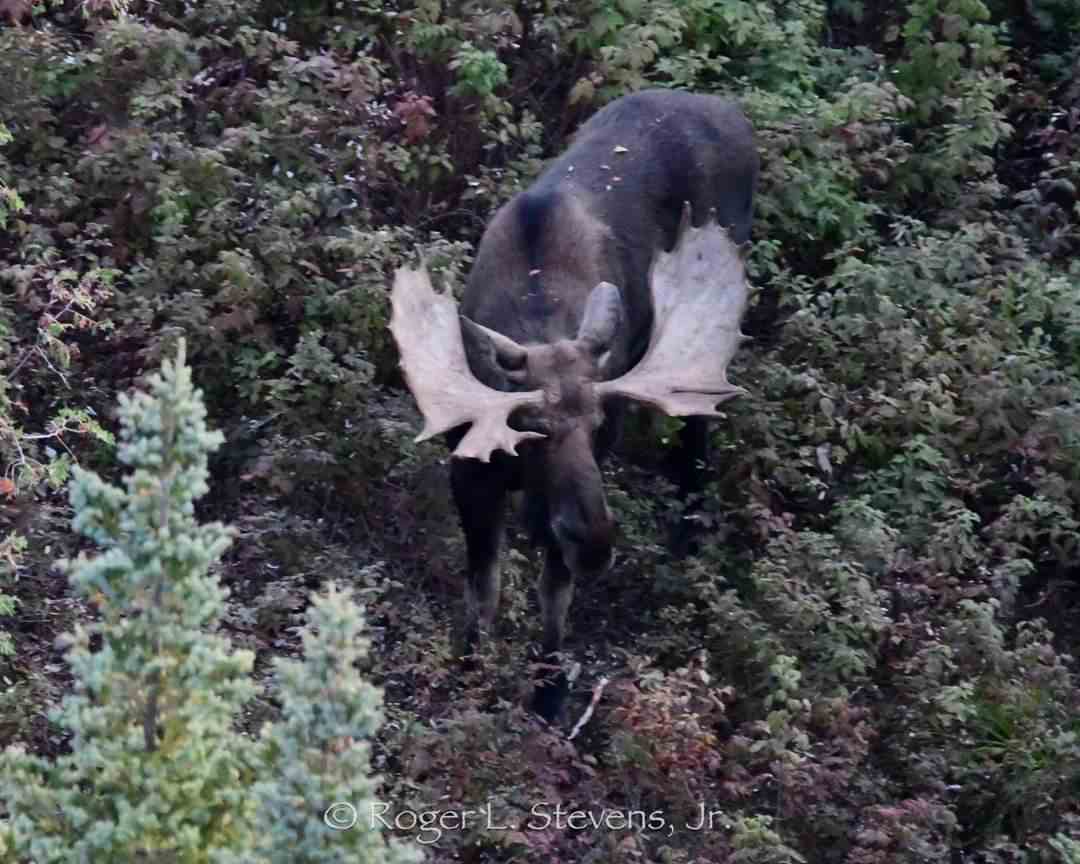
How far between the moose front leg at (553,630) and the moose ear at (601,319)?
30.0 inches

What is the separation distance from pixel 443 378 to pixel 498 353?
0.24 metres

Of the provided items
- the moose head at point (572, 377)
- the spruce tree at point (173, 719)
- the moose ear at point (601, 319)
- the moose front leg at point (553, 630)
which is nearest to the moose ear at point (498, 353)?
the moose head at point (572, 377)

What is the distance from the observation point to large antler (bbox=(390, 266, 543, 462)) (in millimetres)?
6516

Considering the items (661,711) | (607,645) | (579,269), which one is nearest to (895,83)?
(579,269)

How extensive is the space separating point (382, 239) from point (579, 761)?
261 cm

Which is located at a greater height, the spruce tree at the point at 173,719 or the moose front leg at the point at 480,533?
the spruce tree at the point at 173,719

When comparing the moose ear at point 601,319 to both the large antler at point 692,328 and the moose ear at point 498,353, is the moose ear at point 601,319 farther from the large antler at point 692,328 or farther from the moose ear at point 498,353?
the moose ear at point 498,353

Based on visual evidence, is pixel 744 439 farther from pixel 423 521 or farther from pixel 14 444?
pixel 14 444

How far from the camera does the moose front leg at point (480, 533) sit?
279 inches

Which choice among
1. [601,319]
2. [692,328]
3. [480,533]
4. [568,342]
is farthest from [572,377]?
[480,533]

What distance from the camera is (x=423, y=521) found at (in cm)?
770

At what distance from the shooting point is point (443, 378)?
6.73 meters

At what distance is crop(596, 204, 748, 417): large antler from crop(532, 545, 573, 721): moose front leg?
0.70 metres

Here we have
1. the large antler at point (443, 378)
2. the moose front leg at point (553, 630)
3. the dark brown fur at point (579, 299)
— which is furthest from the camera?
the moose front leg at point (553, 630)
